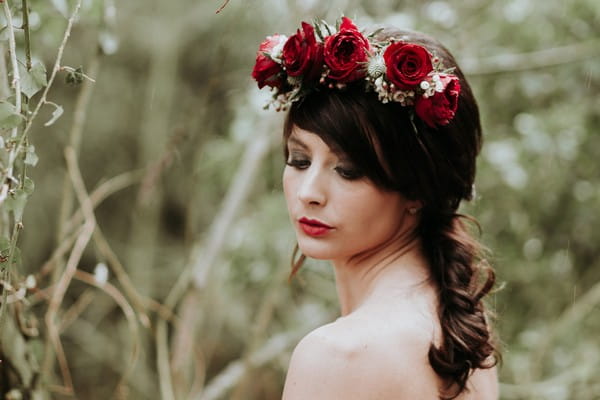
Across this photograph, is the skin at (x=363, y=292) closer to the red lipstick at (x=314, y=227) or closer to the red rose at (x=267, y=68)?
the red lipstick at (x=314, y=227)

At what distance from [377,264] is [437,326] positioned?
281mm

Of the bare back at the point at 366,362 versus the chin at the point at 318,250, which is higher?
the chin at the point at 318,250

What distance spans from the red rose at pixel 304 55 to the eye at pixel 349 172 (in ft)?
0.89

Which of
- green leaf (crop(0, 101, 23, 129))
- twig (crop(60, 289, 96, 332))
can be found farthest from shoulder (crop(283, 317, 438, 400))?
twig (crop(60, 289, 96, 332))

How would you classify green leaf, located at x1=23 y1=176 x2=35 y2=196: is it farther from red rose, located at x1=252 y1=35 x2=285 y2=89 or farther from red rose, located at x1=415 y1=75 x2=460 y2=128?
red rose, located at x1=415 y1=75 x2=460 y2=128

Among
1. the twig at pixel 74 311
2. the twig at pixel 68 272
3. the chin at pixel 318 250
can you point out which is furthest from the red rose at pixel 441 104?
the twig at pixel 74 311

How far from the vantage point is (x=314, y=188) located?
73.2 inches

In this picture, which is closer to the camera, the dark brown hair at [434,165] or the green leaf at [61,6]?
the dark brown hair at [434,165]

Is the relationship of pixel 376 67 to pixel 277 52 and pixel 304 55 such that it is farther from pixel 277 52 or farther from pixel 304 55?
pixel 277 52

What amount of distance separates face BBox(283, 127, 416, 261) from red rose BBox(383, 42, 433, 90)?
0.27m

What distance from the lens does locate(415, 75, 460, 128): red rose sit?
1812 millimetres

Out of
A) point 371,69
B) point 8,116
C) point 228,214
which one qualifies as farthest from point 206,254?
point 8,116

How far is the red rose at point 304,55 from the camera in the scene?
6.18 feet

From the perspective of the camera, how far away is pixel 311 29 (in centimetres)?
188
